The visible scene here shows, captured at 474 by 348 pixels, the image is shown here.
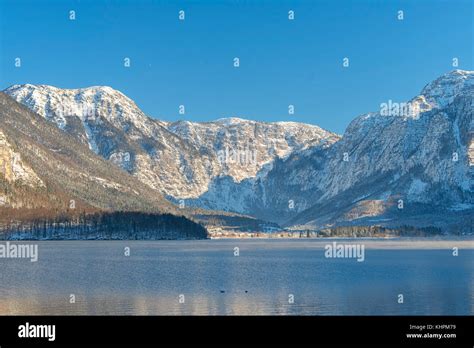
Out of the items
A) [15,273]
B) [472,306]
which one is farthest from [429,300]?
A: [15,273]
